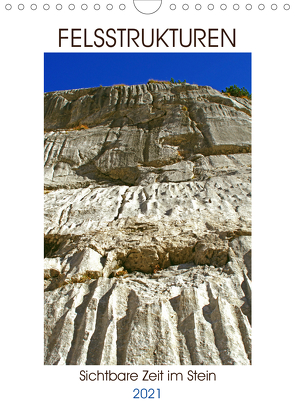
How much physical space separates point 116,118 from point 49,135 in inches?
109

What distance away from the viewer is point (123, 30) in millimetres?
A: 4332

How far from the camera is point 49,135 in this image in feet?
47.8

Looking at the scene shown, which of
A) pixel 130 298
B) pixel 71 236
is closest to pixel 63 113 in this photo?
pixel 71 236

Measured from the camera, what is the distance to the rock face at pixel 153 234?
4980 millimetres

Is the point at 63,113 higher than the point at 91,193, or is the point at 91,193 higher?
Result: the point at 63,113

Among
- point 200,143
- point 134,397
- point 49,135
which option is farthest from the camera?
point 49,135

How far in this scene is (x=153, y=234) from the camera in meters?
7.28

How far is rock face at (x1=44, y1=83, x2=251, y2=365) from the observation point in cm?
498

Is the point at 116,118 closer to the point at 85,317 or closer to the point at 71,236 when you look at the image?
the point at 71,236

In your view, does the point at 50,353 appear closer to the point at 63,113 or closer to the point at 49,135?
the point at 49,135

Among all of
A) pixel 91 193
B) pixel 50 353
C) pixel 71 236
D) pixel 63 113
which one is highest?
pixel 63 113

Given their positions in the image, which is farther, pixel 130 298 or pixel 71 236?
pixel 71 236

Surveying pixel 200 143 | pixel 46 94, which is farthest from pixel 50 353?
pixel 46 94
